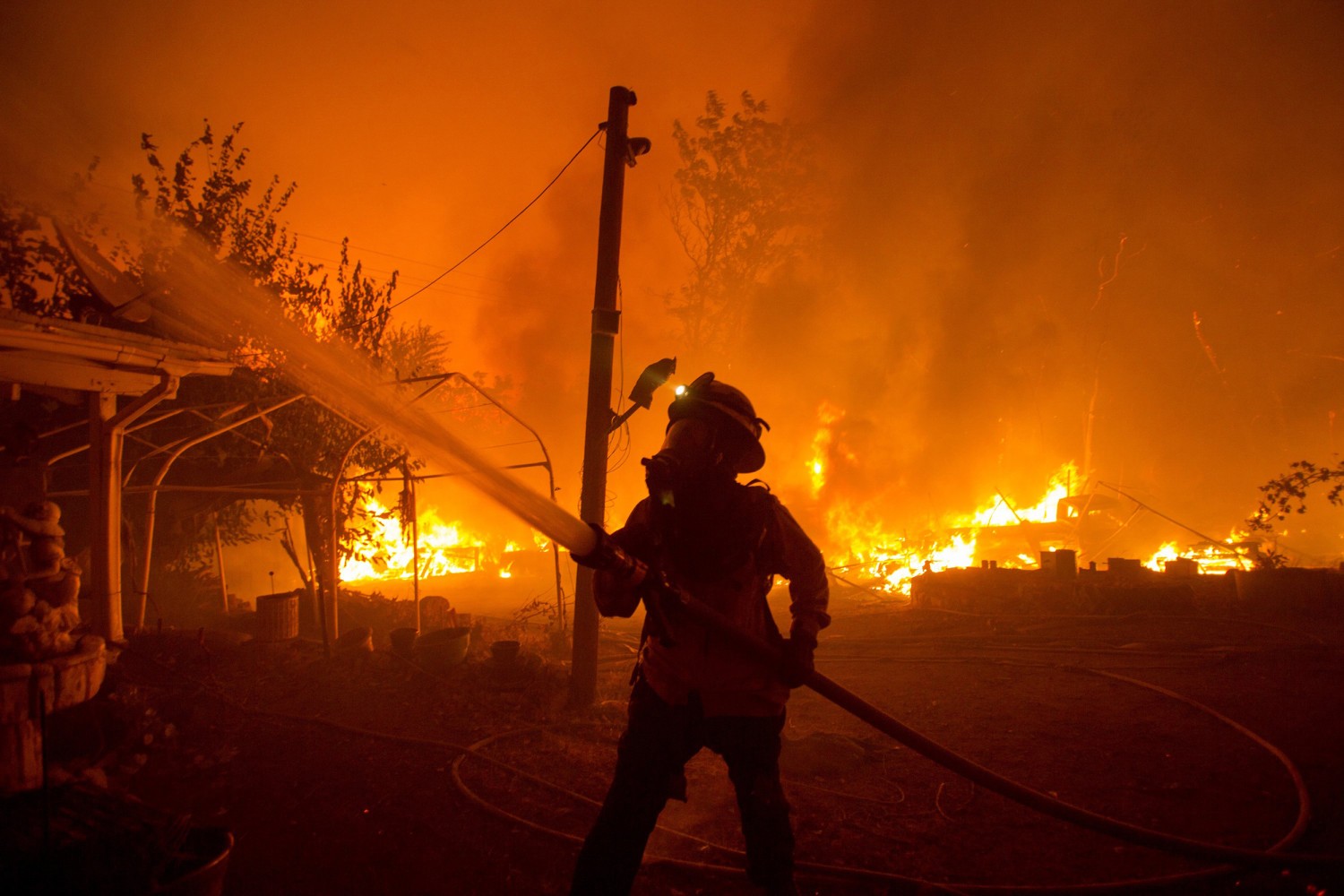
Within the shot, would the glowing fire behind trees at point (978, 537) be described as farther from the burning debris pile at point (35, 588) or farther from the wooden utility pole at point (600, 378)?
the burning debris pile at point (35, 588)

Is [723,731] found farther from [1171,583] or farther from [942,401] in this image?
[942,401]

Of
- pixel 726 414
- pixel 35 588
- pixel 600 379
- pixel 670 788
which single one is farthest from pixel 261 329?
pixel 670 788

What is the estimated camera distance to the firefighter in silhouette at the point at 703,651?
2.80 m

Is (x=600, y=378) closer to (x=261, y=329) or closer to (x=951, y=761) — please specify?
(x=951, y=761)

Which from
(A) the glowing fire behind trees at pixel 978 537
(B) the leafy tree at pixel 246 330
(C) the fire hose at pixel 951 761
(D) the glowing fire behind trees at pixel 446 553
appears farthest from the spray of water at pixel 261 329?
(A) the glowing fire behind trees at pixel 978 537

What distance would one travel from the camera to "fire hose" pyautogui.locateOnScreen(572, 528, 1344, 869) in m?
2.77

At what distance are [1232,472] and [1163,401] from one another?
136 inches

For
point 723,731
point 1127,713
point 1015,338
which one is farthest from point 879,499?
point 723,731

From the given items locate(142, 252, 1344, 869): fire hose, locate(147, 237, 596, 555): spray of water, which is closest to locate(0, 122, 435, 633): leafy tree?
locate(147, 237, 596, 555): spray of water

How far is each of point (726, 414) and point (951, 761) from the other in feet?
7.04

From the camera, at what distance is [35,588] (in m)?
5.63

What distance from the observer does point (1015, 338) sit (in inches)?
1086

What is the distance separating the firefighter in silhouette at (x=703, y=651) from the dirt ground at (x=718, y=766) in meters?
1.36

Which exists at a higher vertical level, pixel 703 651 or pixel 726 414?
pixel 726 414
